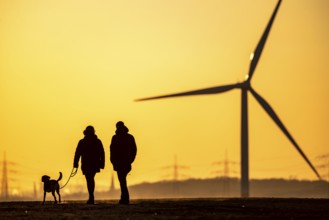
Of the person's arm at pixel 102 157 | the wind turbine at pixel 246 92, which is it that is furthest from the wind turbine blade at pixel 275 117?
the person's arm at pixel 102 157

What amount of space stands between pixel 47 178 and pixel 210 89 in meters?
32.8

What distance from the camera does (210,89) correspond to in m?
66.5

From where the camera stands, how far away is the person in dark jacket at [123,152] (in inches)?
1227

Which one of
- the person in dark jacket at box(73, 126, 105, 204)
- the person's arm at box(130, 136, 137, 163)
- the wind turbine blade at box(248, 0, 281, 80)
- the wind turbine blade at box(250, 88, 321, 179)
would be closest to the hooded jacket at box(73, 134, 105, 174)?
the person in dark jacket at box(73, 126, 105, 204)

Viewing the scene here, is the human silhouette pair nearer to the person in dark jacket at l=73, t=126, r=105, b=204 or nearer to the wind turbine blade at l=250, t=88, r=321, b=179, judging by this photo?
the person in dark jacket at l=73, t=126, r=105, b=204

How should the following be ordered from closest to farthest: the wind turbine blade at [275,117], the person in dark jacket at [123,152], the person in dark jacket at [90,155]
Result: the person in dark jacket at [123,152]
the person in dark jacket at [90,155]
the wind turbine blade at [275,117]

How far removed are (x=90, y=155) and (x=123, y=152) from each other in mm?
1280

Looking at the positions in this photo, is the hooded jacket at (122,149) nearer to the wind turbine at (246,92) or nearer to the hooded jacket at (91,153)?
the hooded jacket at (91,153)

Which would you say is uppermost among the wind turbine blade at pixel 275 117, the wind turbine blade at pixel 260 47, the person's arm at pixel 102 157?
the wind turbine blade at pixel 260 47

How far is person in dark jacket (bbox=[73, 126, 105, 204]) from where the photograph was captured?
104ft

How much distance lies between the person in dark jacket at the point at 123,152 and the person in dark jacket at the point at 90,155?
582mm

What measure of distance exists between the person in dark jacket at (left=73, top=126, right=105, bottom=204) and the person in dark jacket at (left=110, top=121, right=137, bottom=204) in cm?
58

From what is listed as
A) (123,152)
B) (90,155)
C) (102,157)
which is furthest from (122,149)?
(90,155)

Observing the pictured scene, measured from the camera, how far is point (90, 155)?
3194 cm
